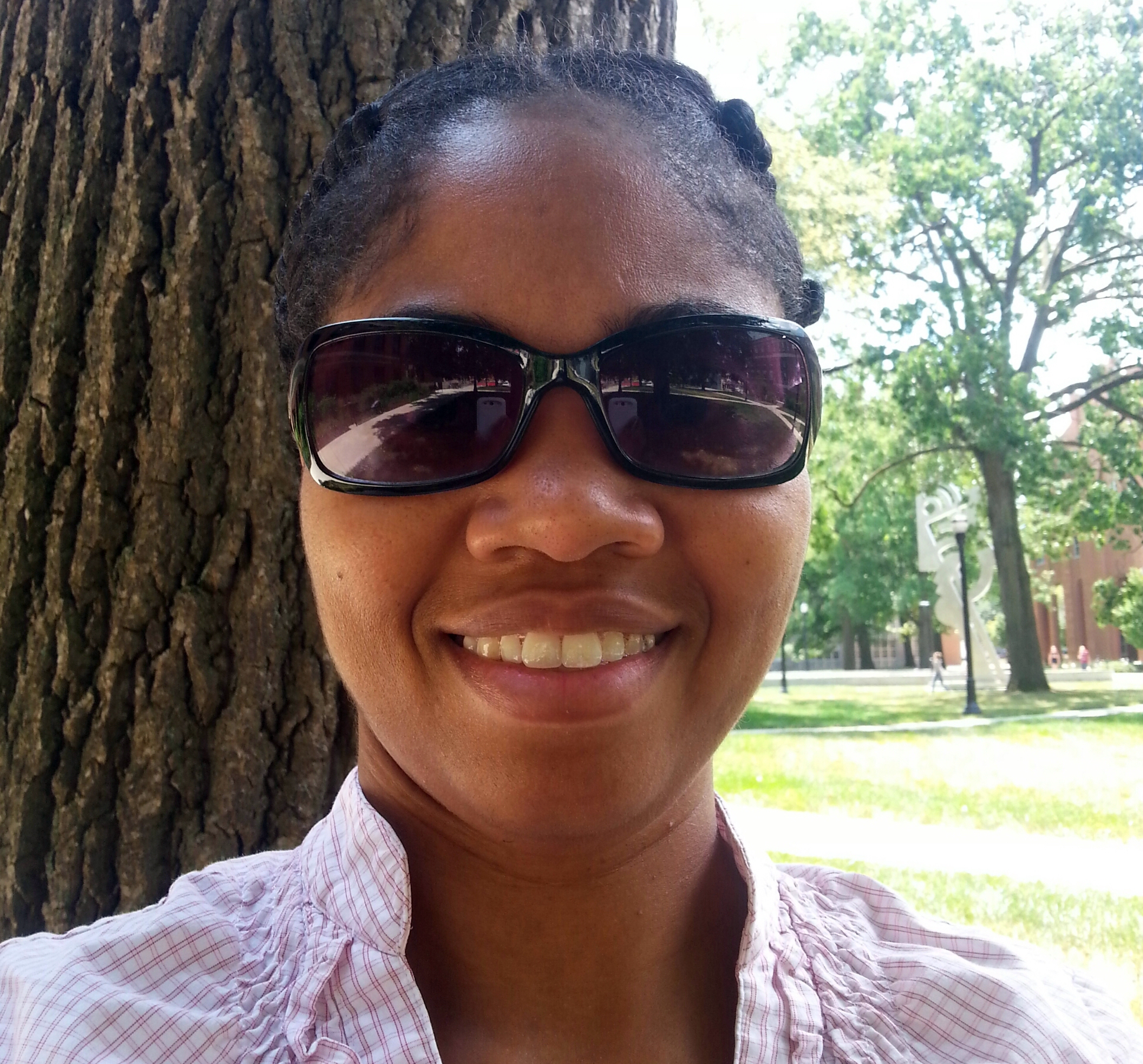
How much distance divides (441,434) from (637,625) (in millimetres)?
334

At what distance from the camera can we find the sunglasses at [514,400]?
4.16ft

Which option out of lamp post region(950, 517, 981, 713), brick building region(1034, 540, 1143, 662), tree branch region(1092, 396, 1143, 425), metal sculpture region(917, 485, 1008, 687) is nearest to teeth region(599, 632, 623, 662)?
lamp post region(950, 517, 981, 713)

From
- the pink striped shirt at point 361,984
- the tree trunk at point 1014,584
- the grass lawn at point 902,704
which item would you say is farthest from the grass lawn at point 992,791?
the tree trunk at point 1014,584

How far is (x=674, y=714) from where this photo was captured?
1.27 metres

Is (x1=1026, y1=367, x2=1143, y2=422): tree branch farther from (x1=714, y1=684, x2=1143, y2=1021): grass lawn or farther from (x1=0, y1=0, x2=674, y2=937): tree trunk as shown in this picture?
(x1=0, y1=0, x2=674, y2=937): tree trunk

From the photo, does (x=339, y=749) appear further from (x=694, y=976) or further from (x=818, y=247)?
(x=818, y=247)

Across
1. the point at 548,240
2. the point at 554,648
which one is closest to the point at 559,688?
the point at 554,648

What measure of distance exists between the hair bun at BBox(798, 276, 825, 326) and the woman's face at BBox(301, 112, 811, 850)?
0.33 m

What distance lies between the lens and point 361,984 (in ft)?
4.29

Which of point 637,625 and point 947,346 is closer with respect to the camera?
point 637,625

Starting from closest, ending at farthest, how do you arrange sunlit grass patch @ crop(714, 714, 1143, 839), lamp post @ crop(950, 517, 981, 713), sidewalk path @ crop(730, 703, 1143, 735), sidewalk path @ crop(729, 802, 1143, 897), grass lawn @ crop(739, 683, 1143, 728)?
sidewalk path @ crop(729, 802, 1143, 897), sunlit grass patch @ crop(714, 714, 1143, 839), sidewalk path @ crop(730, 703, 1143, 735), grass lawn @ crop(739, 683, 1143, 728), lamp post @ crop(950, 517, 981, 713)

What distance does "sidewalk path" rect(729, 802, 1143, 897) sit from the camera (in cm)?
568

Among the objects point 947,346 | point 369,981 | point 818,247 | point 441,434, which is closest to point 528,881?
point 369,981

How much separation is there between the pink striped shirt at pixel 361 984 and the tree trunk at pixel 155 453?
67 centimetres
